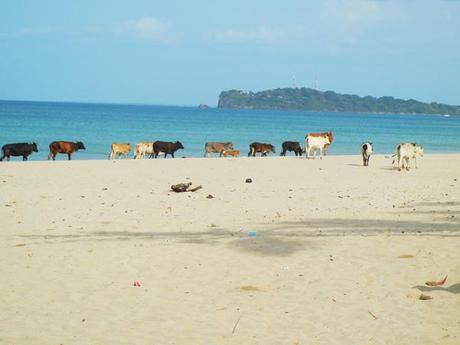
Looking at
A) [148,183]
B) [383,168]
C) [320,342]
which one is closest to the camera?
[320,342]

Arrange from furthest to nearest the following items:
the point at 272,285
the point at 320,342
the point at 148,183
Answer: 1. the point at 148,183
2. the point at 272,285
3. the point at 320,342

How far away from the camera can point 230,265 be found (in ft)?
32.6

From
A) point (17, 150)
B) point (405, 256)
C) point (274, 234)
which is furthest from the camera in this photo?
point (17, 150)

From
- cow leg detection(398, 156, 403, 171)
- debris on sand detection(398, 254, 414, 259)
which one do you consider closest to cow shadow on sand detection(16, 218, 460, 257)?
debris on sand detection(398, 254, 414, 259)

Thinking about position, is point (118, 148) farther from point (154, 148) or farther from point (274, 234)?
point (274, 234)

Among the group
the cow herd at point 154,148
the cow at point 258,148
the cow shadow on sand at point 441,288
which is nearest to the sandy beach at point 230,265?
the cow shadow on sand at point 441,288

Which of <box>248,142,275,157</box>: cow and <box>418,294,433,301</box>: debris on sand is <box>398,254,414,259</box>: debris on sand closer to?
<box>418,294,433,301</box>: debris on sand

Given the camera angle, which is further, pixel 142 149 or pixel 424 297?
pixel 142 149

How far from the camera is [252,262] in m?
10.1

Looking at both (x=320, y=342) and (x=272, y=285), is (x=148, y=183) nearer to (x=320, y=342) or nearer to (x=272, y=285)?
(x=272, y=285)

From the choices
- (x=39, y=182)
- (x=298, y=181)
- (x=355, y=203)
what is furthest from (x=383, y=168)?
(x=39, y=182)

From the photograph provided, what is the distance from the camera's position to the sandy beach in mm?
7273

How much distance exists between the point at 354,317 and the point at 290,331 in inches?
35.0

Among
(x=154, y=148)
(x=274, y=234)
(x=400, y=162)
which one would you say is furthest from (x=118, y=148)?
(x=274, y=234)
